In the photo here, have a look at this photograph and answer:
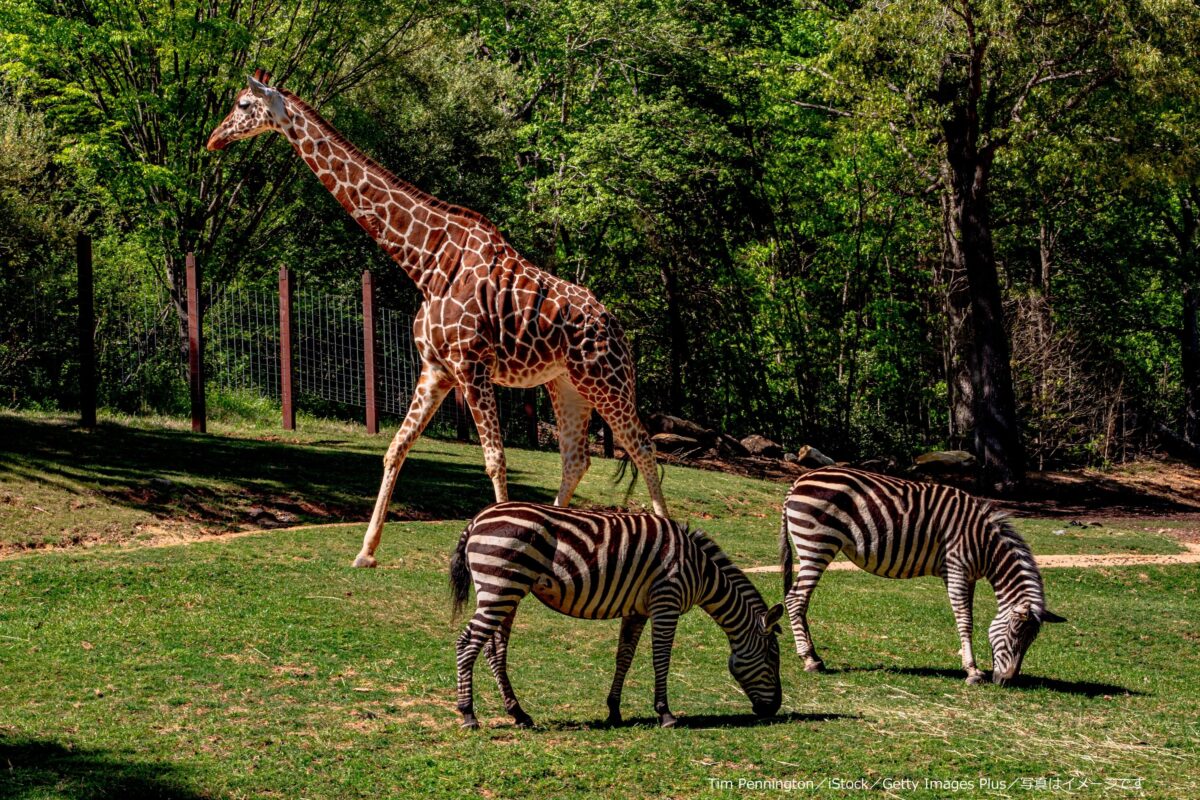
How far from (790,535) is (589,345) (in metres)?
3.50

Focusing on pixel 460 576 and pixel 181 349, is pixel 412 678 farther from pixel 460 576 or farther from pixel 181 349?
pixel 181 349

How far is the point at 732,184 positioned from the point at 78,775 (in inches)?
1037

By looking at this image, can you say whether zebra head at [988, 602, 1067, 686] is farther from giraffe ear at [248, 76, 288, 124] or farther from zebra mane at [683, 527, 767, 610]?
giraffe ear at [248, 76, 288, 124]

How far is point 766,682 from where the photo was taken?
372 inches

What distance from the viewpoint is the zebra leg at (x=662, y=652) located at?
29.7ft

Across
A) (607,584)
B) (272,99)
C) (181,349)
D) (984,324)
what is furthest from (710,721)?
(984,324)

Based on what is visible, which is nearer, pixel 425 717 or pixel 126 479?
pixel 425 717

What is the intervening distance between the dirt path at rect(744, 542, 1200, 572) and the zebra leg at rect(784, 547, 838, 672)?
6.07 meters

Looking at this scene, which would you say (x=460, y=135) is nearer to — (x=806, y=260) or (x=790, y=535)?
(x=806, y=260)

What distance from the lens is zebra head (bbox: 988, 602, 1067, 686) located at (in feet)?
35.7

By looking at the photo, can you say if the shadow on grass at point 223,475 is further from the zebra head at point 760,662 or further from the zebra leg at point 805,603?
the zebra head at point 760,662

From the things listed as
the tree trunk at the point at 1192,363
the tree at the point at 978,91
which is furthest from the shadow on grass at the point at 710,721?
the tree trunk at the point at 1192,363

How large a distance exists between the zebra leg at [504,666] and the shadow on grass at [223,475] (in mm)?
8378

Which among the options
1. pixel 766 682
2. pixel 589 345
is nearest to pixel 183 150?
pixel 589 345
